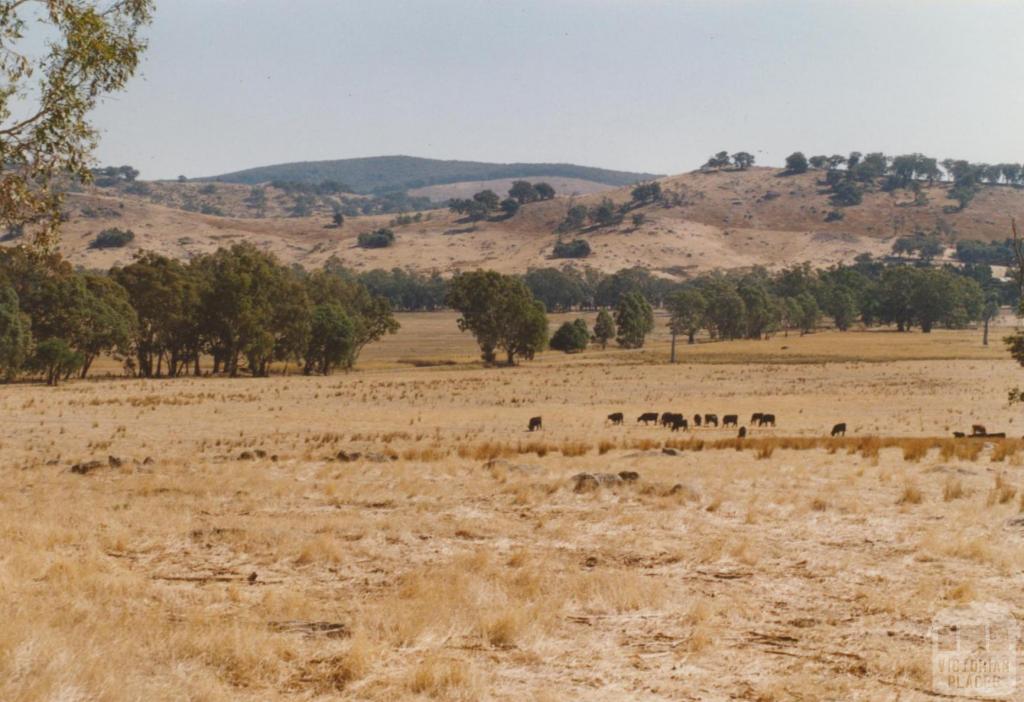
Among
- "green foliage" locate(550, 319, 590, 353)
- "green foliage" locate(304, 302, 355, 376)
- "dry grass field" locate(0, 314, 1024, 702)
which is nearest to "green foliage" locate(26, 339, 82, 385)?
"green foliage" locate(304, 302, 355, 376)

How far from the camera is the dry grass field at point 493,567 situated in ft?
29.4

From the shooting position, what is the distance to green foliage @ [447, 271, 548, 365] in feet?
386

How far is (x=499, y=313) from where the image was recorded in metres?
118

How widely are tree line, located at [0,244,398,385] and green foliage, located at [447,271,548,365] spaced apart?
585 inches

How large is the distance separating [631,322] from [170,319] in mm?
77919

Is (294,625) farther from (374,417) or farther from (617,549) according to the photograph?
(374,417)

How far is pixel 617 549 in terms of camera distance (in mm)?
15742

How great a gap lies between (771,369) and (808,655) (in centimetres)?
9795

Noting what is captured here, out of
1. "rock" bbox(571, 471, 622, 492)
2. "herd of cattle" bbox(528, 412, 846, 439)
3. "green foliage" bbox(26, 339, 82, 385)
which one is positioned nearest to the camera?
"rock" bbox(571, 471, 622, 492)

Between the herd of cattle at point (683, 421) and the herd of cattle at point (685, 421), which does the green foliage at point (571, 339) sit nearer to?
the herd of cattle at point (685, 421)

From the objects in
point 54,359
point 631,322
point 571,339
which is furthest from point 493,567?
point 631,322

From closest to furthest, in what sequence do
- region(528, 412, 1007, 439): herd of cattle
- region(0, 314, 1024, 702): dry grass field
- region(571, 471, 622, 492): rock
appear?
region(0, 314, 1024, 702): dry grass field < region(571, 471, 622, 492): rock < region(528, 412, 1007, 439): herd of cattle

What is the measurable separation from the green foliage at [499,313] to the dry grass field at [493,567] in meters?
80.2

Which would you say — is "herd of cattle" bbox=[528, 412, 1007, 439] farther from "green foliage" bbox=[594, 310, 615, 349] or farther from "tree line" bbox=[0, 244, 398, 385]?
"green foliage" bbox=[594, 310, 615, 349]
